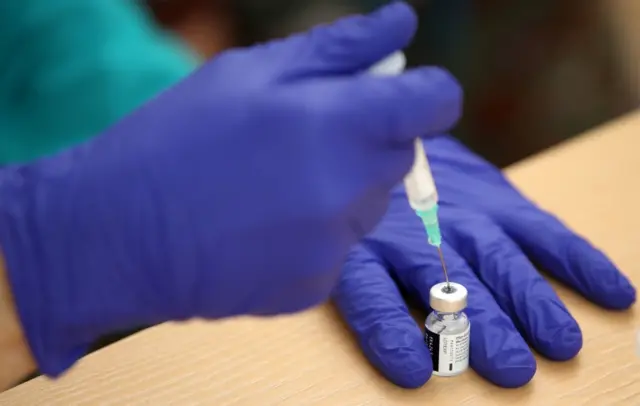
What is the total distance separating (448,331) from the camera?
0.74 metres

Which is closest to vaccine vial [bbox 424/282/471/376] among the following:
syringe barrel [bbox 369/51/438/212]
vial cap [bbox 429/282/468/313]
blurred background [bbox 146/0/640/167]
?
vial cap [bbox 429/282/468/313]

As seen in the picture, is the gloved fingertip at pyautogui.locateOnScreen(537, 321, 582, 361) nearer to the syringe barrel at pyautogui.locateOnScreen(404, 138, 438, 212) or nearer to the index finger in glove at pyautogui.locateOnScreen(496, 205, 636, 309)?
the index finger in glove at pyautogui.locateOnScreen(496, 205, 636, 309)

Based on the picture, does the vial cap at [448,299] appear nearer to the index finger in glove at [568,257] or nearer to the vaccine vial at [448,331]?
the vaccine vial at [448,331]

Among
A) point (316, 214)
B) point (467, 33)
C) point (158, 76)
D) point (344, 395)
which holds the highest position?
point (316, 214)

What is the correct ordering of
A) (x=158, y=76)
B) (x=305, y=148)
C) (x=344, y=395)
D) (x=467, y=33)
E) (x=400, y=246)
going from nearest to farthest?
(x=305, y=148) < (x=344, y=395) < (x=400, y=246) < (x=158, y=76) < (x=467, y=33)

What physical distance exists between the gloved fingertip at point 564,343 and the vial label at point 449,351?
76 millimetres

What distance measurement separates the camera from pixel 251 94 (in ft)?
1.82

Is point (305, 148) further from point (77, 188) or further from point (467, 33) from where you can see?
point (467, 33)

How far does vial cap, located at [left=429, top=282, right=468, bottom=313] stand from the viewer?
2.40 ft

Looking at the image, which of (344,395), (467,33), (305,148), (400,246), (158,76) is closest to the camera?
(305,148)

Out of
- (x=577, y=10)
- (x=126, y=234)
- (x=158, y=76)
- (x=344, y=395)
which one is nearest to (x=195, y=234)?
(x=126, y=234)

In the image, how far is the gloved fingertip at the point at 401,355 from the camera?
0.73 metres

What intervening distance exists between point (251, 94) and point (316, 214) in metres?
0.10

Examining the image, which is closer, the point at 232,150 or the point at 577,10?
the point at 232,150
